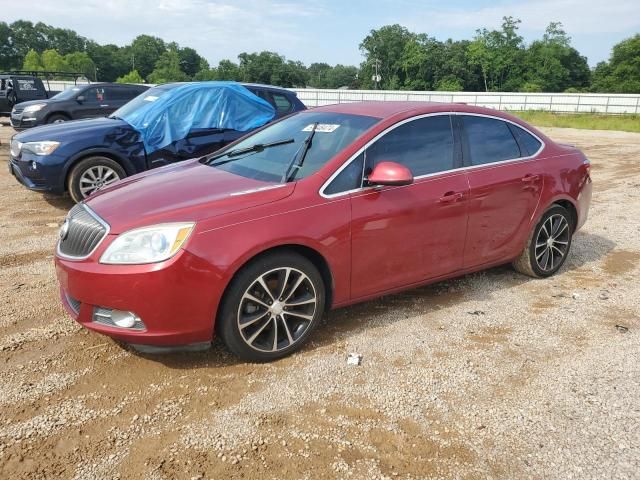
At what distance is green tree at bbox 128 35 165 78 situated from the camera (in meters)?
116

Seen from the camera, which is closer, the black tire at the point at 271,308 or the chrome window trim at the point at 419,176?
the black tire at the point at 271,308

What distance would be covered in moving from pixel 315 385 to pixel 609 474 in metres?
1.57

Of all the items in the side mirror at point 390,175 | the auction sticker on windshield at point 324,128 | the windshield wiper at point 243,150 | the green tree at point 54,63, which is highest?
the green tree at point 54,63

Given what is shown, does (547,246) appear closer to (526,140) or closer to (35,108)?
(526,140)

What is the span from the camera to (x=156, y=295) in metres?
2.89

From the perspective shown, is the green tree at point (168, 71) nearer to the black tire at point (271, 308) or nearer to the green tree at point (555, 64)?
the green tree at point (555, 64)

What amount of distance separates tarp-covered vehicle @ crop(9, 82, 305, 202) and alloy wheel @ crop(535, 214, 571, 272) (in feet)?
14.9

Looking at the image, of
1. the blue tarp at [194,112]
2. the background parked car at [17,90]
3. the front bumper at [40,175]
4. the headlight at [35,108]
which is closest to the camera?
the front bumper at [40,175]

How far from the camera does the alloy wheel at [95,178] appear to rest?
6781 millimetres

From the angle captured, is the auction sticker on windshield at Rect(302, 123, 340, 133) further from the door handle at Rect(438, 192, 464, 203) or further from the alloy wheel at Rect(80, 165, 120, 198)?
the alloy wheel at Rect(80, 165, 120, 198)

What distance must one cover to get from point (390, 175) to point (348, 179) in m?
0.29

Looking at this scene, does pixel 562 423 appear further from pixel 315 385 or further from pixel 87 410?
pixel 87 410

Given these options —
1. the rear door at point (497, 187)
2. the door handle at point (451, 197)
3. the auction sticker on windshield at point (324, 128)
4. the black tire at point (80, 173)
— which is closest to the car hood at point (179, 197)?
the auction sticker on windshield at point (324, 128)

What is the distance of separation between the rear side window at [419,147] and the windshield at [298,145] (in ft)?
0.63
